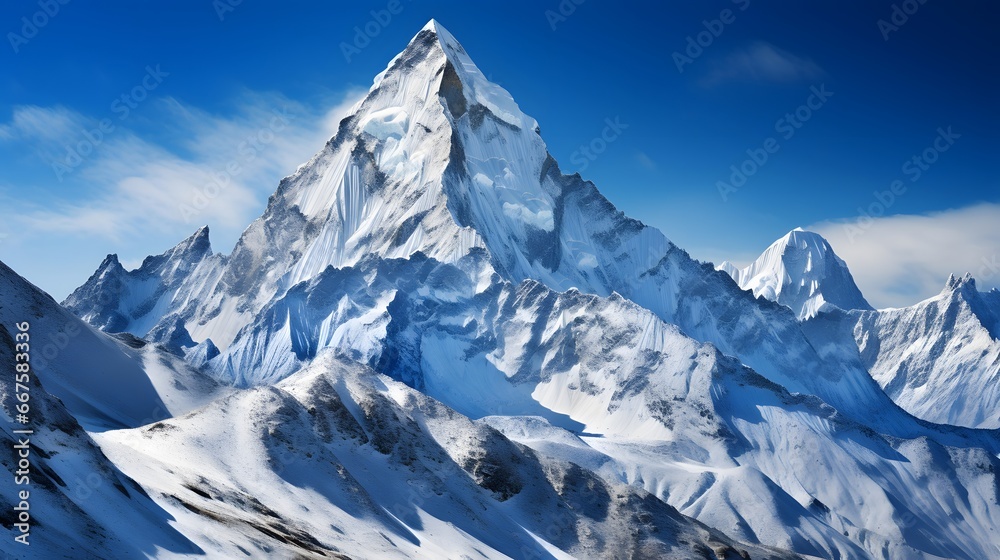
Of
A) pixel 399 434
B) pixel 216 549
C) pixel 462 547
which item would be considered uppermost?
pixel 399 434

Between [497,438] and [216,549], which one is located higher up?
[497,438]

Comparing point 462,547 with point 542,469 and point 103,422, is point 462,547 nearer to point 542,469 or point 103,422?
point 542,469

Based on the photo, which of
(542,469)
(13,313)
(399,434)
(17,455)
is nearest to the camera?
(17,455)

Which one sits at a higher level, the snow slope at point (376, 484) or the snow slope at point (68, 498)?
the snow slope at point (376, 484)

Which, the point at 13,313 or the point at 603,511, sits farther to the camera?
the point at 13,313

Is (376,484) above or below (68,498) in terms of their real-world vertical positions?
above

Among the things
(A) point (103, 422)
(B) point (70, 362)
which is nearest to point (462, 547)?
(A) point (103, 422)

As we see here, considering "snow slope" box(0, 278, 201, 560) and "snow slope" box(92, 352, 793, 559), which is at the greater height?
"snow slope" box(92, 352, 793, 559)

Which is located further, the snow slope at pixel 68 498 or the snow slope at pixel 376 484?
the snow slope at pixel 376 484

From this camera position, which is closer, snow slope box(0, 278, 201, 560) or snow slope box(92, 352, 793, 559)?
snow slope box(0, 278, 201, 560)

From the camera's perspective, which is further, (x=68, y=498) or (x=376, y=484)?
(x=376, y=484)

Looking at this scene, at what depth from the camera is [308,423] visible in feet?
409

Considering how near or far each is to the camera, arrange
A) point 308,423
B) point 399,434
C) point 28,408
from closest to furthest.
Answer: point 28,408
point 308,423
point 399,434

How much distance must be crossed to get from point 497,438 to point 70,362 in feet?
227
